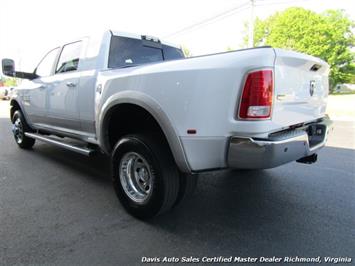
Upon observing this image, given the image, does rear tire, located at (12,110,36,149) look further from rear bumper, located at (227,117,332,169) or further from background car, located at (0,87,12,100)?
background car, located at (0,87,12,100)

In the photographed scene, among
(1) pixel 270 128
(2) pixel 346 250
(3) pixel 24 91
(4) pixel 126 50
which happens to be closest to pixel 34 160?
(3) pixel 24 91

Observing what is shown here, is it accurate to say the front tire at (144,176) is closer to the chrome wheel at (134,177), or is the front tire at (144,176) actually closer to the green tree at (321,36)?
the chrome wheel at (134,177)

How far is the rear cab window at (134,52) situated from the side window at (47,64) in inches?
60.1

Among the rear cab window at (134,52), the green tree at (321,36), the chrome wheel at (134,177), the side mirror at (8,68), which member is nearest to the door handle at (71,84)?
the rear cab window at (134,52)

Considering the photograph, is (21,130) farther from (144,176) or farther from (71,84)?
(144,176)

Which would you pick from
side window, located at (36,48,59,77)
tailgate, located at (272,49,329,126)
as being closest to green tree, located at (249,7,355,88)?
side window, located at (36,48,59,77)

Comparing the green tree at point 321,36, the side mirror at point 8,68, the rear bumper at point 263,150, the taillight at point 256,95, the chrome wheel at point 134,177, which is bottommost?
the chrome wheel at point 134,177

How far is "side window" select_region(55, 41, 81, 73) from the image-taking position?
395cm

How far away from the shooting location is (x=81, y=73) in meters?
3.65

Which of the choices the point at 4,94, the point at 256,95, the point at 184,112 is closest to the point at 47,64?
the point at 184,112

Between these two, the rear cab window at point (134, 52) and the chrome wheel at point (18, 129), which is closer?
the rear cab window at point (134, 52)

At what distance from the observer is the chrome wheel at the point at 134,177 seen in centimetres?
290

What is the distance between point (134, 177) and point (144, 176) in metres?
0.14

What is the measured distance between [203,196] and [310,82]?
5.82ft
